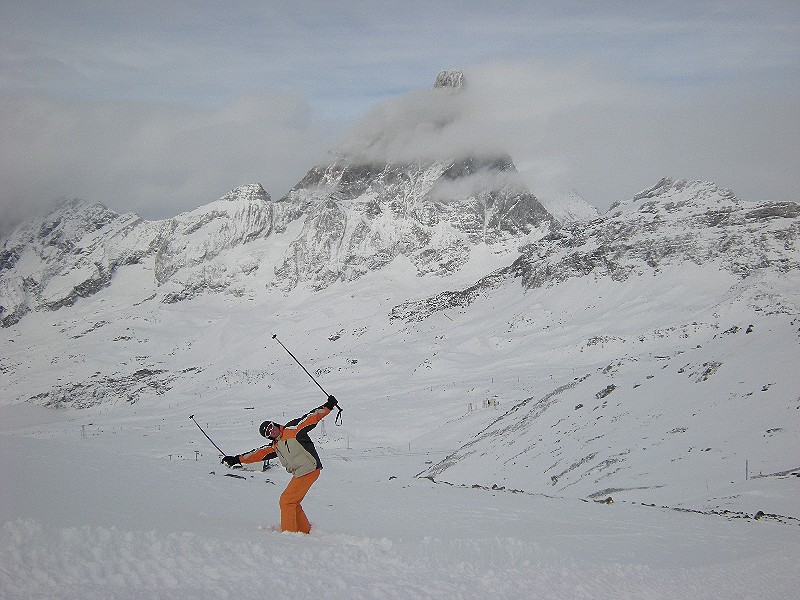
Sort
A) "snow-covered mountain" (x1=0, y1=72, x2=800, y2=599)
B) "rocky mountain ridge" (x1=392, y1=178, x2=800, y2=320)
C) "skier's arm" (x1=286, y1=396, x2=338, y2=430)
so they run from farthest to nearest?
"rocky mountain ridge" (x1=392, y1=178, x2=800, y2=320), "skier's arm" (x1=286, y1=396, x2=338, y2=430), "snow-covered mountain" (x1=0, y1=72, x2=800, y2=599)

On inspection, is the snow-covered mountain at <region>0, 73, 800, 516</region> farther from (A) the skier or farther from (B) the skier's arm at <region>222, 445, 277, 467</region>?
(B) the skier's arm at <region>222, 445, 277, 467</region>

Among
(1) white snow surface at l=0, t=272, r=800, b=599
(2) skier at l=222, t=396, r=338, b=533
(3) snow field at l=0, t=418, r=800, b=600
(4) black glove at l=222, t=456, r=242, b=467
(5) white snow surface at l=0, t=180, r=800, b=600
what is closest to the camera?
(3) snow field at l=0, t=418, r=800, b=600

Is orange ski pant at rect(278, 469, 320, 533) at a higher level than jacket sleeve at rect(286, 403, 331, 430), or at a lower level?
lower

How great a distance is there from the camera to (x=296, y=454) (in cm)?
1067

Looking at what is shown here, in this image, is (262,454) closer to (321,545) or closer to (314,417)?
(314,417)

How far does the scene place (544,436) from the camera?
120 ft

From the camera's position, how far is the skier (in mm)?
10359

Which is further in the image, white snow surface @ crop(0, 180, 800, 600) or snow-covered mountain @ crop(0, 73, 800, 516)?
snow-covered mountain @ crop(0, 73, 800, 516)

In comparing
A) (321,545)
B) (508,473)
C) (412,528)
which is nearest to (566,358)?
(508,473)

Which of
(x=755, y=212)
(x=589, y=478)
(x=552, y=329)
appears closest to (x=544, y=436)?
(x=589, y=478)

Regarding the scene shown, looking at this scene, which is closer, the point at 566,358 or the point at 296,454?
the point at 296,454

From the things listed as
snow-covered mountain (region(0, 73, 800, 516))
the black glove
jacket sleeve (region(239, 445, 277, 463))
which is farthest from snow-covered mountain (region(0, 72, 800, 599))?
jacket sleeve (region(239, 445, 277, 463))

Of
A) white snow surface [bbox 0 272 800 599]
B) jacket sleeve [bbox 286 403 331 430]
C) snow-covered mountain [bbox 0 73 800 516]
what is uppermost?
jacket sleeve [bbox 286 403 331 430]

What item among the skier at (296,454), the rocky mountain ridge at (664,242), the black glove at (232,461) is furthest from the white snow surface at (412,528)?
the rocky mountain ridge at (664,242)
